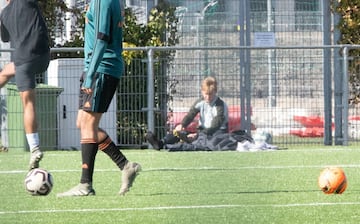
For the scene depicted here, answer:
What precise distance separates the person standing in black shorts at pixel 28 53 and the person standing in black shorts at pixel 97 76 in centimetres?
151

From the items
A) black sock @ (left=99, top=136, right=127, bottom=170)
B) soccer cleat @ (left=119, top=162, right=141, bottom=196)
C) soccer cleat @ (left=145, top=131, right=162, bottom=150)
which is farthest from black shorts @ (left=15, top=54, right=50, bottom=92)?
soccer cleat @ (left=145, top=131, right=162, bottom=150)

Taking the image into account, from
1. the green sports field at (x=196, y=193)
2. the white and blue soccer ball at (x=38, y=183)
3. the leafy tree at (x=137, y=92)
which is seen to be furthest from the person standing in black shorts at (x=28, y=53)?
the leafy tree at (x=137, y=92)

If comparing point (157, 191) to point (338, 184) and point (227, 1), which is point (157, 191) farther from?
point (227, 1)

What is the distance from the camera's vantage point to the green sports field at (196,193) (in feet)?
25.8

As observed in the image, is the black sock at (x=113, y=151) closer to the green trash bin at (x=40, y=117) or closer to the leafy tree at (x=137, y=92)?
the green trash bin at (x=40, y=117)

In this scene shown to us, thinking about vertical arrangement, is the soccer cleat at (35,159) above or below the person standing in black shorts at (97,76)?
below

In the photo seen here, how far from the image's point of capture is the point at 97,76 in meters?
9.50

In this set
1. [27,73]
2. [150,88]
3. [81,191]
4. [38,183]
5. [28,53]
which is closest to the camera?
[38,183]

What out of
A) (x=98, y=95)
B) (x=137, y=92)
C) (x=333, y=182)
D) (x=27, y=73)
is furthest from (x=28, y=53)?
(x=137, y=92)

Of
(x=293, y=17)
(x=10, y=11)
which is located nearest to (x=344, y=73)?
(x=293, y=17)

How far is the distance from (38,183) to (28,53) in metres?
2.86

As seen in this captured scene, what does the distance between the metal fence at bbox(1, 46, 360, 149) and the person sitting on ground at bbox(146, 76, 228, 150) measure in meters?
0.44

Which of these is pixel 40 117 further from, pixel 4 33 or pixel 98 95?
pixel 98 95

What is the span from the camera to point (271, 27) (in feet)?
65.4
